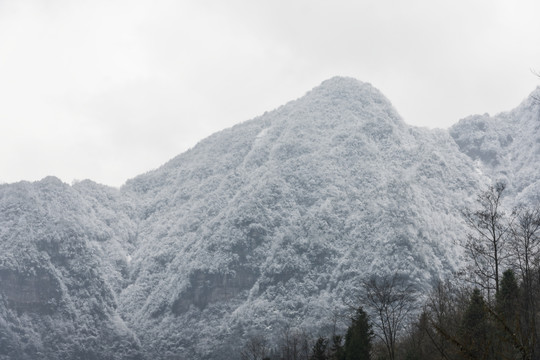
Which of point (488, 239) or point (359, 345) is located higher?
point (488, 239)

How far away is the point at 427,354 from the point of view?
212 feet

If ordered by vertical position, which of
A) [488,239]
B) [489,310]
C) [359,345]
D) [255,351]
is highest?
[255,351]

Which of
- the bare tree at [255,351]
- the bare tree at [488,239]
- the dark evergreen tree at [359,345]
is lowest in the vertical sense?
the dark evergreen tree at [359,345]

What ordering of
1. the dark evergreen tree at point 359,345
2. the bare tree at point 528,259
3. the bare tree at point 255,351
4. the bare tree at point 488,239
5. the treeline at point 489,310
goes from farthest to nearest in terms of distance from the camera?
the bare tree at point 255,351 < the dark evergreen tree at point 359,345 < the bare tree at point 488,239 < the bare tree at point 528,259 < the treeline at point 489,310

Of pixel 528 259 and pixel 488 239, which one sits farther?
pixel 528 259

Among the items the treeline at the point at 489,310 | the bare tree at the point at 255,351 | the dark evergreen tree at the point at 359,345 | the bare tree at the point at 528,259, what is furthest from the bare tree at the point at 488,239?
the bare tree at the point at 255,351

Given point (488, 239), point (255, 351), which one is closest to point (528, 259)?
point (488, 239)

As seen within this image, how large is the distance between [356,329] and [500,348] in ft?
129

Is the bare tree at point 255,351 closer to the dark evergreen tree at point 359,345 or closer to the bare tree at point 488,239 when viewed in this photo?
the dark evergreen tree at point 359,345

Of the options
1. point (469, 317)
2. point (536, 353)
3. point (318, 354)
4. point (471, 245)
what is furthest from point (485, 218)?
point (318, 354)

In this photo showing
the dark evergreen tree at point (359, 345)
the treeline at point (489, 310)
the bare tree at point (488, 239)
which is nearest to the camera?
the treeline at point (489, 310)

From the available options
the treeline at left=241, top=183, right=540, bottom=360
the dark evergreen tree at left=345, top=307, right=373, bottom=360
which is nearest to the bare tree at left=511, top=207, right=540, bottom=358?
the treeline at left=241, top=183, right=540, bottom=360

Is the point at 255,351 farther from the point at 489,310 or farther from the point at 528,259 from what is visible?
the point at 489,310

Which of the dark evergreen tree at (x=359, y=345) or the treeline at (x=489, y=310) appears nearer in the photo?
the treeline at (x=489, y=310)
